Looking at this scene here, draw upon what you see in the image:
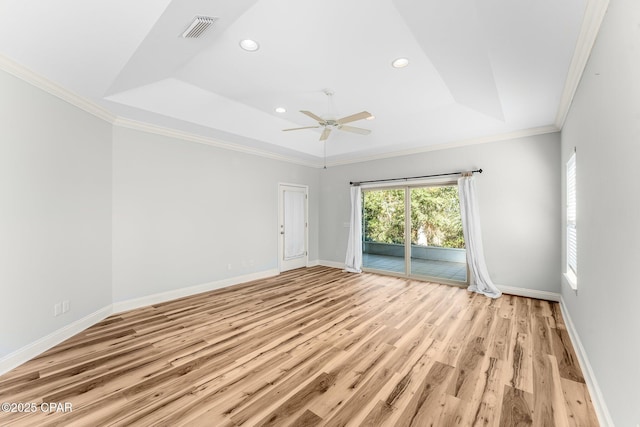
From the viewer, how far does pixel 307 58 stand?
2.90 metres

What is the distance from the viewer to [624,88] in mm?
1444

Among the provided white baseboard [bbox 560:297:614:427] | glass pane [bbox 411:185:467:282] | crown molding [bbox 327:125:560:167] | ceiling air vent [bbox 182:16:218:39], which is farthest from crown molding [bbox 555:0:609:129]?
ceiling air vent [bbox 182:16:218:39]

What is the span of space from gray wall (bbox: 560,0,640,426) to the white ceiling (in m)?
0.44

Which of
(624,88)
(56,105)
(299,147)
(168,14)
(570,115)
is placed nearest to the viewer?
(624,88)

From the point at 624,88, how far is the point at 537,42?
3.31 feet

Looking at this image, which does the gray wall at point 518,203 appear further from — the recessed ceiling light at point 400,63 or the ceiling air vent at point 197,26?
the ceiling air vent at point 197,26

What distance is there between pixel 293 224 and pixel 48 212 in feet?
14.4

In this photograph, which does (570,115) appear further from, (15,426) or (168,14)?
(15,426)

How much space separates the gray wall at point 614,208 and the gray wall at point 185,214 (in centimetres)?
502

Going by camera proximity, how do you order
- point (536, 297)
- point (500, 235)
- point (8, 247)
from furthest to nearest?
point (500, 235) → point (536, 297) → point (8, 247)

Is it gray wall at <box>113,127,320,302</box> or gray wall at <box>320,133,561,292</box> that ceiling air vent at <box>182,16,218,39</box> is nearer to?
gray wall at <box>113,127,320,302</box>

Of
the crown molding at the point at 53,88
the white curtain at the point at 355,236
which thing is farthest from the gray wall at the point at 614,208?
the crown molding at the point at 53,88

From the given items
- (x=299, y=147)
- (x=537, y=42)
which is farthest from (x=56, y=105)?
(x=537, y=42)

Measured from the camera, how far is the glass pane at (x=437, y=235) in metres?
5.13
